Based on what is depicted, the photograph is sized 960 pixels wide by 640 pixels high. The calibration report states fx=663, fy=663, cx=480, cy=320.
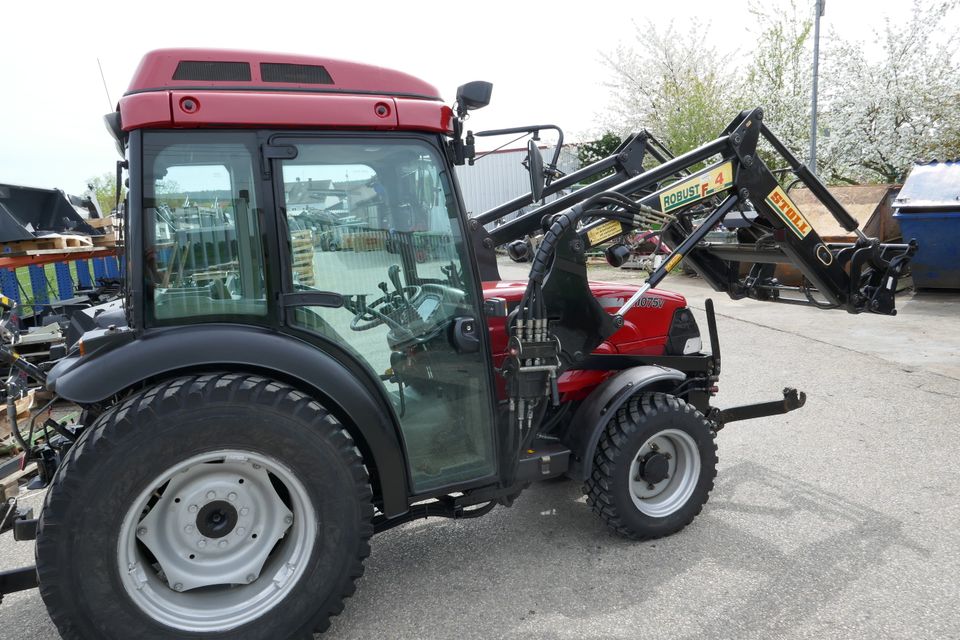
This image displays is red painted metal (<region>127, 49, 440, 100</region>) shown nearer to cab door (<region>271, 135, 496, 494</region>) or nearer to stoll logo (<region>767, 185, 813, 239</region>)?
cab door (<region>271, 135, 496, 494</region>)

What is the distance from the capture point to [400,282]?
2732 mm

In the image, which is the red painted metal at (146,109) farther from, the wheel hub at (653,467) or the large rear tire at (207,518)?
the wheel hub at (653,467)

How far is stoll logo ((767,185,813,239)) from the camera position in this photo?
12.2 feet

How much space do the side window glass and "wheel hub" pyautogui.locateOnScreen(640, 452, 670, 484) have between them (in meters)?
2.00

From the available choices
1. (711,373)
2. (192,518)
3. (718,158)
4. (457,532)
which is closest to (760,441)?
A: (711,373)

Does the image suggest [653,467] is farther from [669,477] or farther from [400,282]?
[400,282]

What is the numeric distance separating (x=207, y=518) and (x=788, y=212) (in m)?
3.37

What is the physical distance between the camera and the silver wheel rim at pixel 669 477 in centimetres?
337

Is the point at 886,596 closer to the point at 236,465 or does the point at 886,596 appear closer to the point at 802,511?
the point at 802,511

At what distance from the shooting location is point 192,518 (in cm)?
244

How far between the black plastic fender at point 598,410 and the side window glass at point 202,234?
161cm

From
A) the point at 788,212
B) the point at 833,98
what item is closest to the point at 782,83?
the point at 833,98

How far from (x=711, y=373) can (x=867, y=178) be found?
1545cm

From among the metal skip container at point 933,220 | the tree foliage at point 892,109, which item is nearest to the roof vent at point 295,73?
the metal skip container at point 933,220
